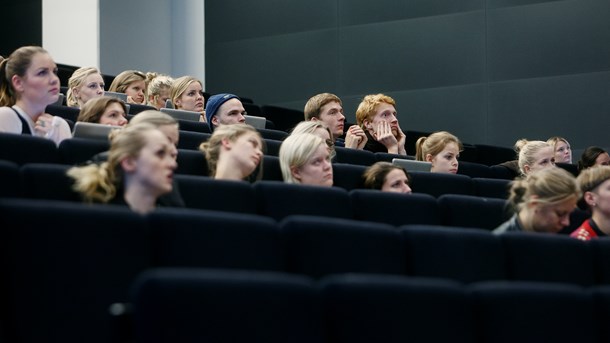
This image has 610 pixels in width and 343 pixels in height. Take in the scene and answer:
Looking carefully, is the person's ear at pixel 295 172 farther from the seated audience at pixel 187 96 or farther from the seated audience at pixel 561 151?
the seated audience at pixel 561 151

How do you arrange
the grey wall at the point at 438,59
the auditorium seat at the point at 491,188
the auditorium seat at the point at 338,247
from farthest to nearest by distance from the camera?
1. the grey wall at the point at 438,59
2. the auditorium seat at the point at 491,188
3. the auditorium seat at the point at 338,247

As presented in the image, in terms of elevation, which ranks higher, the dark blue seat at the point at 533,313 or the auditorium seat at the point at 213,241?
the auditorium seat at the point at 213,241

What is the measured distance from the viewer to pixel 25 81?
5.59 feet

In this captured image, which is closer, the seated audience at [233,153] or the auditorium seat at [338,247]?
the auditorium seat at [338,247]

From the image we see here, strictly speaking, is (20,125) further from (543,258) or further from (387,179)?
(543,258)

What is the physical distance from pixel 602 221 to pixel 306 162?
1.71ft

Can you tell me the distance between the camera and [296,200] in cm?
142

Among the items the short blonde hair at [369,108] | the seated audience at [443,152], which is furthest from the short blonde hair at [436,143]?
the short blonde hair at [369,108]

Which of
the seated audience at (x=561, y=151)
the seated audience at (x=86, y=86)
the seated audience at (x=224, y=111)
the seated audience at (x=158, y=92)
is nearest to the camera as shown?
the seated audience at (x=224, y=111)

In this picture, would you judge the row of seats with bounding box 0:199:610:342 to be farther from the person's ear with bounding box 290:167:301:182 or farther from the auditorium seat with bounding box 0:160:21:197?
the person's ear with bounding box 290:167:301:182

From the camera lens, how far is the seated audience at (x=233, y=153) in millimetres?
1587

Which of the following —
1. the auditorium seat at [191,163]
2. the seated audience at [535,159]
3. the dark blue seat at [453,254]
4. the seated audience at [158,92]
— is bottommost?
A: the dark blue seat at [453,254]

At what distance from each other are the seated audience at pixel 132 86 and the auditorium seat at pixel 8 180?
1.50m

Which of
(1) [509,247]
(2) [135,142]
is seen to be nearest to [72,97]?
(2) [135,142]
